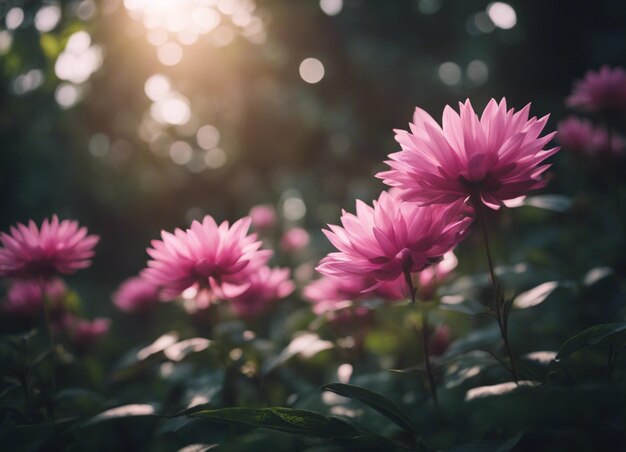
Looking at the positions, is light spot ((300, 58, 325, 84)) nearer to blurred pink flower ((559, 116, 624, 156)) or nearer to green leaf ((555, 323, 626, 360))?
blurred pink flower ((559, 116, 624, 156))

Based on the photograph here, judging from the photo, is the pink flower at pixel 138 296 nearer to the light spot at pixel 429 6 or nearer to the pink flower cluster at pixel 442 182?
the pink flower cluster at pixel 442 182

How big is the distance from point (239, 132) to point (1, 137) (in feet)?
8.88

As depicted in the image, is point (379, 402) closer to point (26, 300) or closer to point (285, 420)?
point (285, 420)

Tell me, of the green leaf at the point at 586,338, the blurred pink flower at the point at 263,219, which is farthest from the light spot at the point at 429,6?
the green leaf at the point at 586,338

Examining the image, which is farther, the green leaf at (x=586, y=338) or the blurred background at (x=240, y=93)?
the blurred background at (x=240, y=93)

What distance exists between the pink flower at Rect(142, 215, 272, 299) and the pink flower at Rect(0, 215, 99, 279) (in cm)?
27

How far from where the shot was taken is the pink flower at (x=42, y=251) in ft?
3.79

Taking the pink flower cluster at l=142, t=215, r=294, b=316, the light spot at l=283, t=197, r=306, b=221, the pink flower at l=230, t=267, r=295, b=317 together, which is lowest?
the pink flower cluster at l=142, t=215, r=294, b=316

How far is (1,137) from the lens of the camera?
2.93 meters

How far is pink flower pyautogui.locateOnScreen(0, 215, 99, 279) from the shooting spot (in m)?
1.16

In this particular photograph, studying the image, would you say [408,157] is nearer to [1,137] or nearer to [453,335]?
[453,335]

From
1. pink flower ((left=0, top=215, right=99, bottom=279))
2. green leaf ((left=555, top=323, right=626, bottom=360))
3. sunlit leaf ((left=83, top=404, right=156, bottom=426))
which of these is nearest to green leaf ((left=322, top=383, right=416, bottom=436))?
green leaf ((left=555, top=323, right=626, bottom=360))

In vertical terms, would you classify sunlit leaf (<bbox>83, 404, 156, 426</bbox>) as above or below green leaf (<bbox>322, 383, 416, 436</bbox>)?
above

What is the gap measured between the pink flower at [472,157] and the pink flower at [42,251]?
0.90 m
